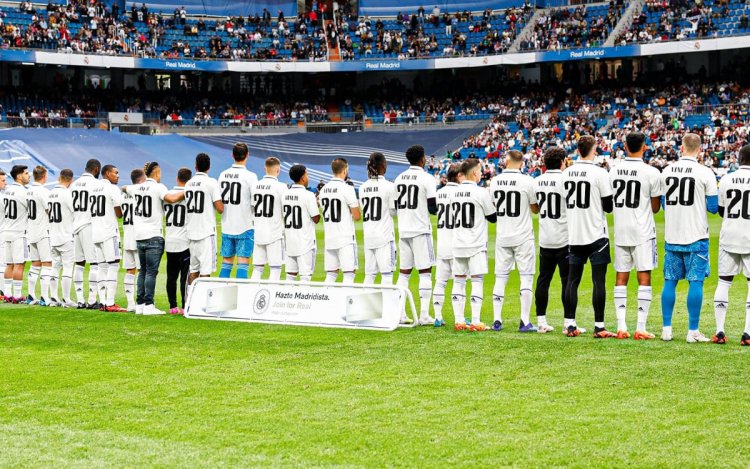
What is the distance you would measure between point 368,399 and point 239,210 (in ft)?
19.2

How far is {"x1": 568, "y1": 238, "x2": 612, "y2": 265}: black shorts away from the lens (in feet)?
33.6

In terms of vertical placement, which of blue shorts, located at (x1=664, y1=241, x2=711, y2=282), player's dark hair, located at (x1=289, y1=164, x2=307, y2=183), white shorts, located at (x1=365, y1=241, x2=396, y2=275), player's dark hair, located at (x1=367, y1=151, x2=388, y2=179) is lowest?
white shorts, located at (x1=365, y1=241, x2=396, y2=275)

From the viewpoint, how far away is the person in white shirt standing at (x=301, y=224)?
12617mm

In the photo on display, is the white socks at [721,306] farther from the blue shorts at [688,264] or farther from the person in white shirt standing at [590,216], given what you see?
the person in white shirt standing at [590,216]

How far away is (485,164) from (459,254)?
115ft

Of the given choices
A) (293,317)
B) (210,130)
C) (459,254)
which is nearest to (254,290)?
(293,317)

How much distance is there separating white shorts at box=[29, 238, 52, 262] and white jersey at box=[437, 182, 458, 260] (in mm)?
6956

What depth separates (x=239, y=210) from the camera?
13.0 m

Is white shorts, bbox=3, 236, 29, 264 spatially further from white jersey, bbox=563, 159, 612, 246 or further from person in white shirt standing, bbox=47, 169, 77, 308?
white jersey, bbox=563, 159, 612, 246

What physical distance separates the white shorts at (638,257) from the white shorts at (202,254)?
5654 millimetres

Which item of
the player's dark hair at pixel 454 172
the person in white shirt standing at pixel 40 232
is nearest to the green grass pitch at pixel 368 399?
the player's dark hair at pixel 454 172

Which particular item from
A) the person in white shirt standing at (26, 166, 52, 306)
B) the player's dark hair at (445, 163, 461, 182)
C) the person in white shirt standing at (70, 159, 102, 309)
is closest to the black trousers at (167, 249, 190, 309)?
the person in white shirt standing at (70, 159, 102, 309)

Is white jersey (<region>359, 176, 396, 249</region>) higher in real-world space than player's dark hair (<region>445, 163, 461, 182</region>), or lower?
lower

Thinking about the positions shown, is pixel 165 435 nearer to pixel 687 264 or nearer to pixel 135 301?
pixel 687 264
